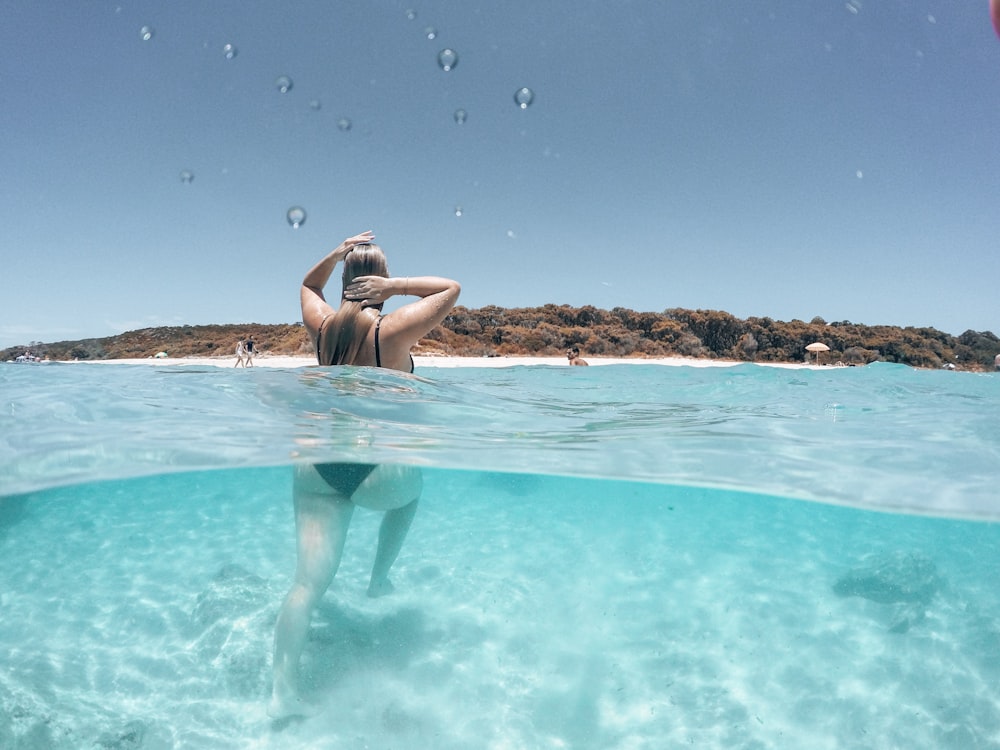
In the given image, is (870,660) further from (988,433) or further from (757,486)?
(988,433)

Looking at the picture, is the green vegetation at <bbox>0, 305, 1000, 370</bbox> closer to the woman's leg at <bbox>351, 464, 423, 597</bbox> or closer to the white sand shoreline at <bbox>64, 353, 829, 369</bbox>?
the white sand shoreline at <bbox>64, 353, 829, 369</bbox>

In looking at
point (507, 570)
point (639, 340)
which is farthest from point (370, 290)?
point (639, 340)

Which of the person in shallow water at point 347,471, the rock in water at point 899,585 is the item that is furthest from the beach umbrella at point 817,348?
the person in shallow water at point 347,471

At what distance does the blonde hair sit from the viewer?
3.84m

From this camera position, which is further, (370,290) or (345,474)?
(370,290)

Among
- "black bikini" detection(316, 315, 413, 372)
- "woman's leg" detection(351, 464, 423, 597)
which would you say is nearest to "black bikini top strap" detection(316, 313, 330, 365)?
"black bikini" detection(316, 315, 413, 372)

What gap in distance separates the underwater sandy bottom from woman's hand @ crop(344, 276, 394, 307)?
2.84 meters

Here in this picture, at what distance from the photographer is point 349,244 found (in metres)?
4.22

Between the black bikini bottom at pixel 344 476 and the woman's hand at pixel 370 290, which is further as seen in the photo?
the woman's hand at pixel 370 290

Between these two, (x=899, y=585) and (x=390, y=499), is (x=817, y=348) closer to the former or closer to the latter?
(x=899, y=585)

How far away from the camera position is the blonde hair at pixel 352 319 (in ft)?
12.6

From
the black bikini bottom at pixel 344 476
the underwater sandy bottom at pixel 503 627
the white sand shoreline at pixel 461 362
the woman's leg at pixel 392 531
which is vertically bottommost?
the underwater sandy bottom at pixel 503 627

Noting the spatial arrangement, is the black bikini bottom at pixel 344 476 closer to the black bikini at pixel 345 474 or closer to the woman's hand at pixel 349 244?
the black bikini at pixel 345 474

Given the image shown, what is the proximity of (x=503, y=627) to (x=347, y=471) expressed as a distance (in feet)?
7.73
